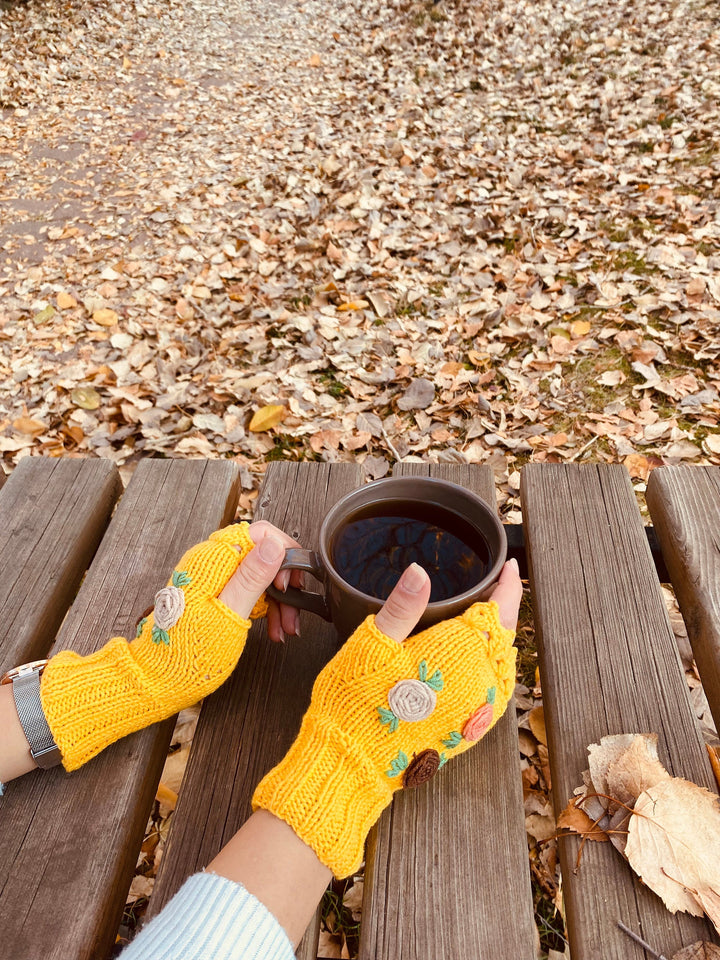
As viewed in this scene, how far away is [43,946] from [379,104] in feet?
18.5

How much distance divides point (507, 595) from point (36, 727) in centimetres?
67

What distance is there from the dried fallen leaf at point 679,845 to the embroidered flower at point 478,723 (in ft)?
0.68

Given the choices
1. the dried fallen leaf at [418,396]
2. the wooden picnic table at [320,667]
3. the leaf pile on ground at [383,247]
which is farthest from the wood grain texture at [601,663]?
the dried fallen leaf at [418,396]

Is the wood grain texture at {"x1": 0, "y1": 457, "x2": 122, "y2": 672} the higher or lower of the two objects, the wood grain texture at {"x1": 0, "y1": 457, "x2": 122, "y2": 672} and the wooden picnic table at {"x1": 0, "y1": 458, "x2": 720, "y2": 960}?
the higher

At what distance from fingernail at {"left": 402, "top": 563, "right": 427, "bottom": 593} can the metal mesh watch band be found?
0.54 meters

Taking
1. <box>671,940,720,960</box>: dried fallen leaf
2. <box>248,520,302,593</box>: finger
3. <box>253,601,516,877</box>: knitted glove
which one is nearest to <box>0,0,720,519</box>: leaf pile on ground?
<box>248,520,302,593</box>: finger

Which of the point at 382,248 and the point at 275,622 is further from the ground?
the point at 275,622

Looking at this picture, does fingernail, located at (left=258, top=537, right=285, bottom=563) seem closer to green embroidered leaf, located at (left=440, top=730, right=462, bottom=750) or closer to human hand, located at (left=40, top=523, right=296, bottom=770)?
human hand, located at (left=40, top=523, right=296, bottom=770)

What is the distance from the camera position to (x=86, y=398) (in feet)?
9.39

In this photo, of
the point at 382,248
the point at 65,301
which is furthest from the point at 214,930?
the point at 65,301

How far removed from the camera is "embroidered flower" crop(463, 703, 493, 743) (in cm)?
87

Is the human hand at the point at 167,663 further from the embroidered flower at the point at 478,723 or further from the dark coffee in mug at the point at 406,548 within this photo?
the embroidered flower at the point at 478,723

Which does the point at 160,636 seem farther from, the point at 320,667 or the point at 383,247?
the point at 383,247

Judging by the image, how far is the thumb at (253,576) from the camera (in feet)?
3.06
